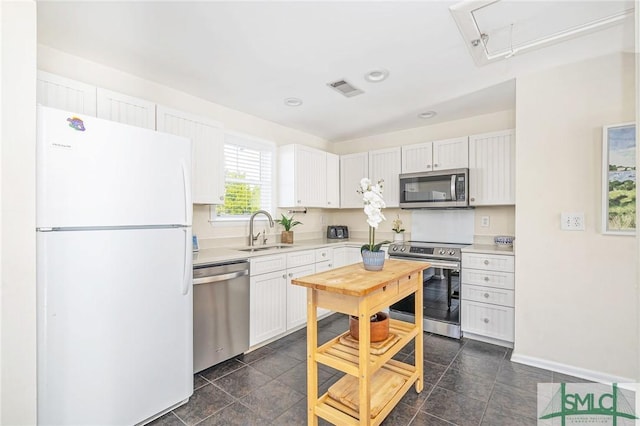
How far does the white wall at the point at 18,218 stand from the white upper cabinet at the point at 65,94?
647mm

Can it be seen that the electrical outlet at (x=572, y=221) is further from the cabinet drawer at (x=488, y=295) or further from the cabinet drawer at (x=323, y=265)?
the cabinet drawer at (x=323, y=265)

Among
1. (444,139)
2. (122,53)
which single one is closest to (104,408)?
(122,53)

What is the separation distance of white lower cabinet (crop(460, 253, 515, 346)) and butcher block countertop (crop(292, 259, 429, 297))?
124 cm

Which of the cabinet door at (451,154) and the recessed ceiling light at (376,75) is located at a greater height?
the recessed ceiling light at (376,75)

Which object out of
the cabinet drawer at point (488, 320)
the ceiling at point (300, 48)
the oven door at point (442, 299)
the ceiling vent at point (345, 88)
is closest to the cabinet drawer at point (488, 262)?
the oven door at point (442, 299)

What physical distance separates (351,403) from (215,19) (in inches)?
97.1

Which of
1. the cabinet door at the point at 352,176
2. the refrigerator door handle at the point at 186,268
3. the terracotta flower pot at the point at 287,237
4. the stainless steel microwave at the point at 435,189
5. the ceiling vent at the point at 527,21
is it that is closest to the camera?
the ceiling vent at the point at 527,21

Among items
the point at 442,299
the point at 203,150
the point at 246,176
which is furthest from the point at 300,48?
the point at 442,299

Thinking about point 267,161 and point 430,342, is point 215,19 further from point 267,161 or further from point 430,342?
point 430,342

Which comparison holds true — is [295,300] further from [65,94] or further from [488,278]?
[65,94]

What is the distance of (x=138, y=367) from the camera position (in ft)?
5.77

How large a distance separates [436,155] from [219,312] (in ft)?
9.65

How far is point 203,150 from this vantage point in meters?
2.80

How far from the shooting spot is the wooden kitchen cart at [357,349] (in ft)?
5.04
